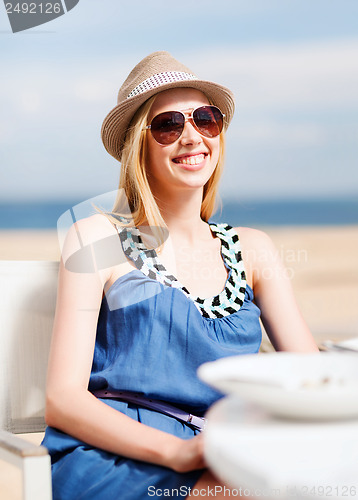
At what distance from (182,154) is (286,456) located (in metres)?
1.21

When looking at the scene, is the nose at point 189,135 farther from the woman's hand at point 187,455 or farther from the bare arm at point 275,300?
the woman's hand at point 187,455

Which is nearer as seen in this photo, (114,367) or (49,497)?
(49,497)

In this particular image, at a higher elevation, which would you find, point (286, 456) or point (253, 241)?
point (253, 241)

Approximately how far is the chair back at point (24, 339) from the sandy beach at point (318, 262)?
4815 millimetres

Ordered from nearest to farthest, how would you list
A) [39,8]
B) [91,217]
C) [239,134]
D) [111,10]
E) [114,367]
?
[114,367]
[91,217]
[39,8]
[239,134]
[111,10]

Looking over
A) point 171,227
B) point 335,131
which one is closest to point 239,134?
point 335,131

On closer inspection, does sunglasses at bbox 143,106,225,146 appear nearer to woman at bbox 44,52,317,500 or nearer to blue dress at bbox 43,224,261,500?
woman at bbox 44,52,317,500

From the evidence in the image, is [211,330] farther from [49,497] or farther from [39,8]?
[39,8]

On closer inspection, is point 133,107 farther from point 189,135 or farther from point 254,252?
point 254,252

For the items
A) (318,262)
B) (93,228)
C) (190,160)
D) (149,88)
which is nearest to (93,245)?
(93,228)

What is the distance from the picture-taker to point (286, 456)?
3.26 feet

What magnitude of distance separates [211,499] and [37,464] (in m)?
0.36

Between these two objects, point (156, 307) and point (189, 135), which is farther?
point (189, 135)

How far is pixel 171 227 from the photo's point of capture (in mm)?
2154
